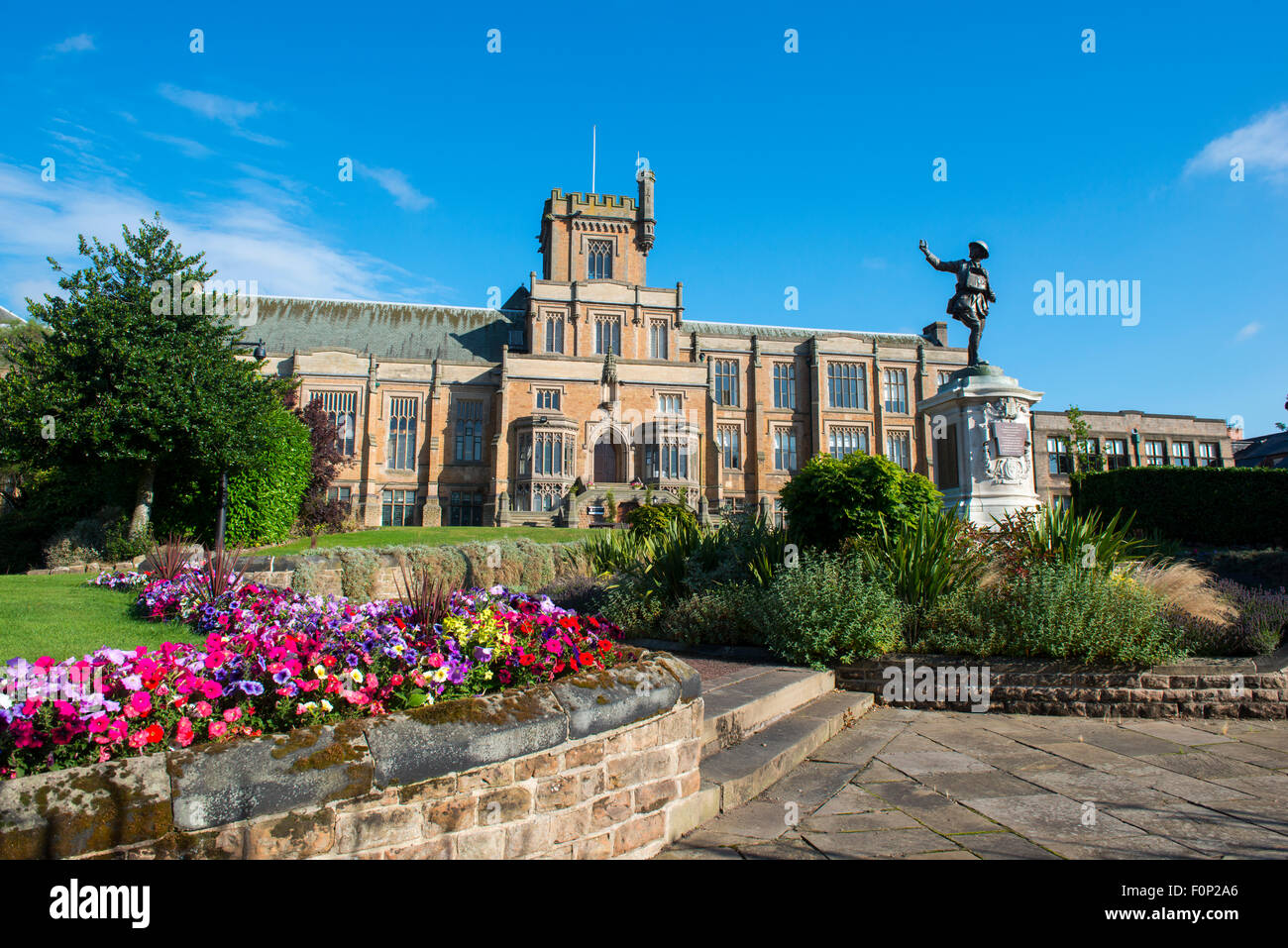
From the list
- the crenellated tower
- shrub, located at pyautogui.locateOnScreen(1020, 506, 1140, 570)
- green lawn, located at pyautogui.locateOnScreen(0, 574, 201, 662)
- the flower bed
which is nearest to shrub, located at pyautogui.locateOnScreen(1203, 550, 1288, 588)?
shrub, located at pyautogui.locateOnScreen(1020, 506, 1140, 570)

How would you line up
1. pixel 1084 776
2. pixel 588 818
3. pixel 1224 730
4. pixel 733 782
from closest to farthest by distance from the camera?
pixel 588 818, pixel 733 782, pixel 1084 776, pixel 1224 730

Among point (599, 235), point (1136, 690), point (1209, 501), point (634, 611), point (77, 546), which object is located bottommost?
point (1136, 690)

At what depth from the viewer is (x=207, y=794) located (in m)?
2.38

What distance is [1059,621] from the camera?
673 centimetres

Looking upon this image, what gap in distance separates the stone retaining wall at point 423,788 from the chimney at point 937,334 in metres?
52.2

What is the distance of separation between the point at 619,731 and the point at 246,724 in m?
1.64

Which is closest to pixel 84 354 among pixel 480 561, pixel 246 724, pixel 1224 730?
pixel 480 561

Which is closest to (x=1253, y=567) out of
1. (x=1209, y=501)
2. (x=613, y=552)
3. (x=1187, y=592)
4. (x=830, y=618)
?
(x=1209, y=501)

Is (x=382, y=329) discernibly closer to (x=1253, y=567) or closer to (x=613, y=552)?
(x=613, y=552)

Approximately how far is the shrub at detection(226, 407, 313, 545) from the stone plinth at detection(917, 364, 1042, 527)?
16.1m

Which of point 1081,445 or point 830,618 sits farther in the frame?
point 1081,445

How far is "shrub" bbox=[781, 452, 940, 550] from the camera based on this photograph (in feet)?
27.1

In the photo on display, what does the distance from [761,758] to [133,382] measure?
1734 centimetres
